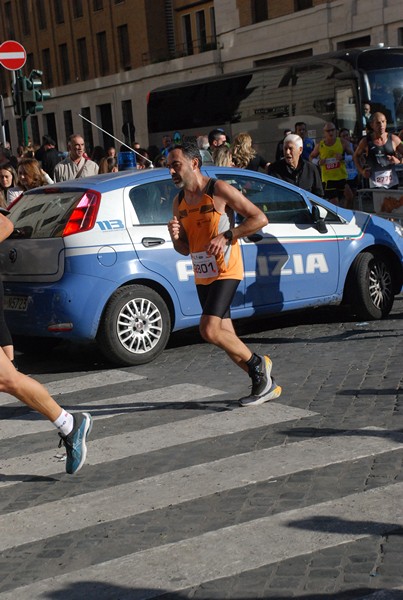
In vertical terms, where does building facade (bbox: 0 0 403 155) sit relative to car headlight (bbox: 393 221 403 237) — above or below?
above

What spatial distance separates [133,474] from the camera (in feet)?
19.4

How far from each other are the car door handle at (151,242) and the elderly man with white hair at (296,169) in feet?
10.6

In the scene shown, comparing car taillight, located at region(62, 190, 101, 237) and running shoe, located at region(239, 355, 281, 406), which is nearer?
running shoe, located at region(239, 355, 281, 406)

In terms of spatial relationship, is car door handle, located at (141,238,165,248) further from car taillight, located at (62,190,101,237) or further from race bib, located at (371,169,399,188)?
race bib, located at (371,169,399,188)

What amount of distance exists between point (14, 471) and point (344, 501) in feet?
6.48

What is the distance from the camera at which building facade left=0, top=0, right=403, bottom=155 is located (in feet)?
131

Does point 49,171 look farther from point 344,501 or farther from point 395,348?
point 344,501

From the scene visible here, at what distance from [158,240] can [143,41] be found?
47.4 m

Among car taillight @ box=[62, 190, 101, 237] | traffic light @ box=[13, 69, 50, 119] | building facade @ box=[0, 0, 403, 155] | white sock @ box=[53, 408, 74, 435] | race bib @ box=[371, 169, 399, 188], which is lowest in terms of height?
white sock @ box=[53, 408, 74, 435]

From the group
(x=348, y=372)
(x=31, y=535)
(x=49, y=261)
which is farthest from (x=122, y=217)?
(x=31, y=535)

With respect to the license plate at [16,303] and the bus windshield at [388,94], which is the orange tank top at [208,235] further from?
the bus windshield at [388,94]

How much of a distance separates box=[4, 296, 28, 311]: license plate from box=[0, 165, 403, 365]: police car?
12 mm

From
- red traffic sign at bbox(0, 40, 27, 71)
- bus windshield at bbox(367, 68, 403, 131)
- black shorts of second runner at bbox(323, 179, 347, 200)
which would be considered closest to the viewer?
red traffic sign at bbox(0, 40, 27, 71)

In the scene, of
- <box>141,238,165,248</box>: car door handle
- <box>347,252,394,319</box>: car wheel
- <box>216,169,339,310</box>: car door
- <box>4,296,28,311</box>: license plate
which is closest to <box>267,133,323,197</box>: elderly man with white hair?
<box>347,252,394,319</box>: car wheel
